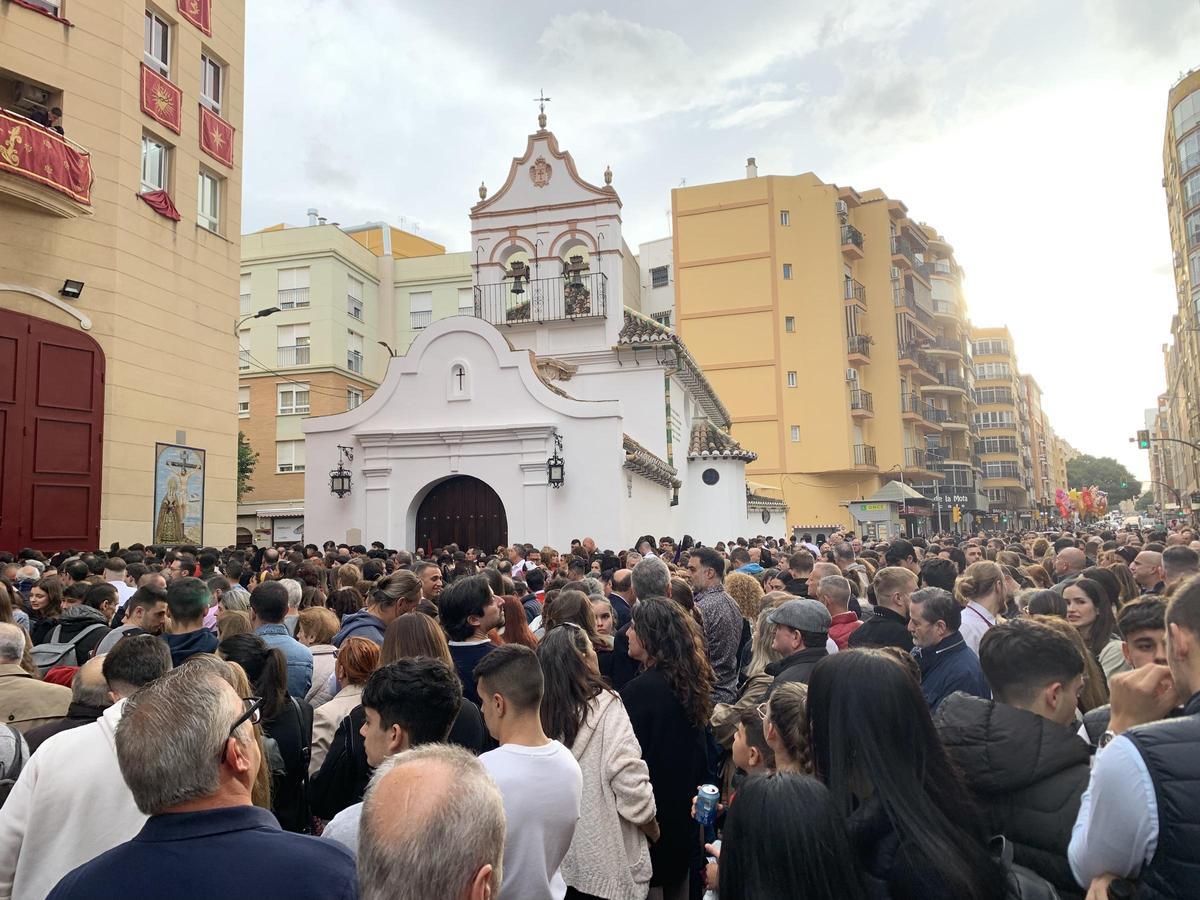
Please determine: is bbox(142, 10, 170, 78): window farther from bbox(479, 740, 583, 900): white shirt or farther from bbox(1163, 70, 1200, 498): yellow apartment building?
bbox(1163, 70, 1200, 498): yellow apartment building

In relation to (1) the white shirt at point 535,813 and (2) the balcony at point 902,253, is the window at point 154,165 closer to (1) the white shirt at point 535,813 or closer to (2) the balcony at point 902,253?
(1) the white shirt at point 535,813

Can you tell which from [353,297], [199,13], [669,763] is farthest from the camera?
[353,297]

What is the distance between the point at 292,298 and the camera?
126 feet

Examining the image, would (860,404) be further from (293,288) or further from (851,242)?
(293,288)

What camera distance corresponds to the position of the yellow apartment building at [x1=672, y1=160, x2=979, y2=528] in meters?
43.4

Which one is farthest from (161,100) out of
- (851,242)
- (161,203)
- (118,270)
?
(851,242)

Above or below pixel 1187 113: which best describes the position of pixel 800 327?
below

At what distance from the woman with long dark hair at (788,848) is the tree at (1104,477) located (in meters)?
133

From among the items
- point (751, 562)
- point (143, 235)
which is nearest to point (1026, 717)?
point (751, 562)

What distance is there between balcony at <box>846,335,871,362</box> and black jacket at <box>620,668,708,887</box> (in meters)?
41.9

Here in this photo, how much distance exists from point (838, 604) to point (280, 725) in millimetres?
3994

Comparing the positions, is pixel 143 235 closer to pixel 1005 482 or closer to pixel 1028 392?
pixel 1005 482

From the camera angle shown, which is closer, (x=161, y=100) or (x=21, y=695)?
(x=21, y=695)

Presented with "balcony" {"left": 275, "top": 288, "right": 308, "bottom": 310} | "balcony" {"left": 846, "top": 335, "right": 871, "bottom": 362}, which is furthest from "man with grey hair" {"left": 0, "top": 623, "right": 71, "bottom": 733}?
"balcony" {"left": 846, "top": 335, "right": 871, "bottom": 362}
